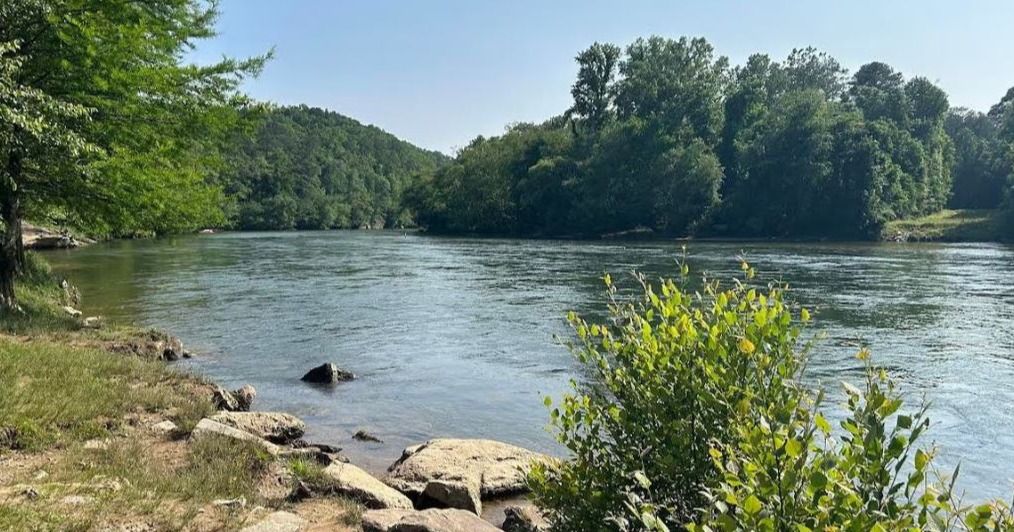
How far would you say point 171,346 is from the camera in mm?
16141

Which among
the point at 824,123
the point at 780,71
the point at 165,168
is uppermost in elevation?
the point at 780,71

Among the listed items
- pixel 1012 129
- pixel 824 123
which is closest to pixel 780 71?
pixel 1012 129

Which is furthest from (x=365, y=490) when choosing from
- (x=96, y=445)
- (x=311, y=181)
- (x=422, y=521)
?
(x=311, y=181)

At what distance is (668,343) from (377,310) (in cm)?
2107

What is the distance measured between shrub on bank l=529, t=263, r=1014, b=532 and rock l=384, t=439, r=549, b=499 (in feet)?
12.7

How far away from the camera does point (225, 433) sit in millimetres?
8391

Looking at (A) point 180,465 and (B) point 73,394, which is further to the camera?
(B) point 73,394

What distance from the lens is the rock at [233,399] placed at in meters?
11.2

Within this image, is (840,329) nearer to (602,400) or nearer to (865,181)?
(602,400)

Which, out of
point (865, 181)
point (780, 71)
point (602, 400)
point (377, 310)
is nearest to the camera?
point (602, 400)

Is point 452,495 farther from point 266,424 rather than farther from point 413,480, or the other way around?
point 266,424

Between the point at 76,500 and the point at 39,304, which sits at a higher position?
the point at 76,500

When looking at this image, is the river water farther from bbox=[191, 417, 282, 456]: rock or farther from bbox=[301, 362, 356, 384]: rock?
bbox=[191, 417, 282, 456]: rock

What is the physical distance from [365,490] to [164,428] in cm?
307
